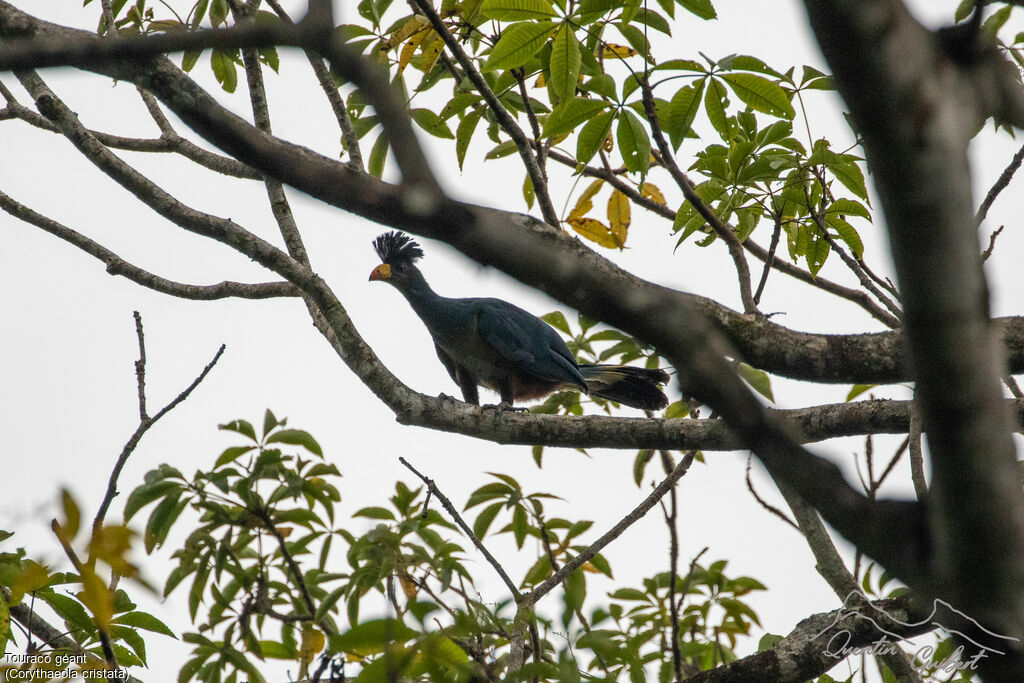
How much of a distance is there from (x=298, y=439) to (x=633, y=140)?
2.27 meters

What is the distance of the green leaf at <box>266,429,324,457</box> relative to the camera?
4297 millimetres

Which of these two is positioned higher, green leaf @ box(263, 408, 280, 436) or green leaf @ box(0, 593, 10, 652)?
green leaf @ box(263, 408, 280, 436)

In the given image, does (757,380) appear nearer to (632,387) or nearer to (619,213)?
(619,213)

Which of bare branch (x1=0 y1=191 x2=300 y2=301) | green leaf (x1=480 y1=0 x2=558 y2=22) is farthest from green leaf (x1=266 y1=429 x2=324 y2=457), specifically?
green leaf (x1=480 y1=0 x2=558 y2=22)

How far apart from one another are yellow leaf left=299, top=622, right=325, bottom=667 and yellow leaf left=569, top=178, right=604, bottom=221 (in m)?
2.46

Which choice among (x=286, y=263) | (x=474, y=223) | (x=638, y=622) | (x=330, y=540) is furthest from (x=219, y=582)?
(x=474, y=223)

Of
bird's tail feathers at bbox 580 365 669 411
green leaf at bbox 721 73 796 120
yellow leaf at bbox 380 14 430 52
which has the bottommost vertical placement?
bird's tail feathers at bbox 580 365 669 411

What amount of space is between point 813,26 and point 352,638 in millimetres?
1143

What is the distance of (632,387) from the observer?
5.67 meters

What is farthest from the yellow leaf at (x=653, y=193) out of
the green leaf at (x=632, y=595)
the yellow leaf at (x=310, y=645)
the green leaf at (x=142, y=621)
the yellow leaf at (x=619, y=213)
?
the green leaf at (x=142, y=621)

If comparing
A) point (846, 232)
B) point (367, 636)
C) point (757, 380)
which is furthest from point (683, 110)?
point (367, 636)

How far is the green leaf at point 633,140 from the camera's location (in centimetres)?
359

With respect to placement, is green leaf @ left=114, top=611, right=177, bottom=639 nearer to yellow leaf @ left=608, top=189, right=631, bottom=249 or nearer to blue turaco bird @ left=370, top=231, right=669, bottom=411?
yellow leaf @ left=608, top=189, right=631, bottom=249

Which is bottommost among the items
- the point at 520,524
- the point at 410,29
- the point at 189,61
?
the point at 520,524
